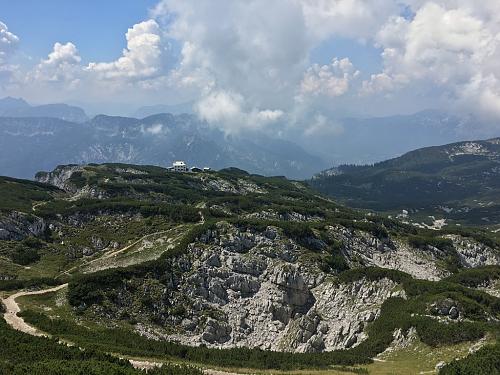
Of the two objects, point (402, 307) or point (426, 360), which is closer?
point (426, 360)

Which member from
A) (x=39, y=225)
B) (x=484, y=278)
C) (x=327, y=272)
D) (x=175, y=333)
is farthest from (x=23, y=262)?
(x=484, y=278)

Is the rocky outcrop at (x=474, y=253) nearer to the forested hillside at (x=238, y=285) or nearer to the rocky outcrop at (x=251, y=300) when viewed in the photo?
the forested hillside at (x=238, y=285)

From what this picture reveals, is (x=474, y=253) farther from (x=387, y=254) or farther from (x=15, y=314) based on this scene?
(x=15, y=314)

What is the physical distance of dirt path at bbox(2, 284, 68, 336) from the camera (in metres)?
70.4

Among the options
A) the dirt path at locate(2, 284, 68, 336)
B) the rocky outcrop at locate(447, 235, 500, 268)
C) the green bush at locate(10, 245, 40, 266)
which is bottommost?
the dirt path at locate(2, 284, 68, 336)

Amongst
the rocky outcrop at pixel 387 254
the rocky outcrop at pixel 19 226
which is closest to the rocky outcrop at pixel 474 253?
the rocky outcrop at pixel 387 254

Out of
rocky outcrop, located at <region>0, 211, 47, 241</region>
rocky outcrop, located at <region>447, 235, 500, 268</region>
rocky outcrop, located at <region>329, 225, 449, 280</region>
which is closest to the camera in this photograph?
rocky outcrop, located at <region>0, 211, 47, 241</region>

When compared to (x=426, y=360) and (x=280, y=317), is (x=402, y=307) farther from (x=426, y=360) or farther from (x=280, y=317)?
(x=280, y=317)

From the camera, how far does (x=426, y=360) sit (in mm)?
67125

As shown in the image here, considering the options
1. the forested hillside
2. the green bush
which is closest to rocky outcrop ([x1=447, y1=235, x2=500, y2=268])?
the forested hillside

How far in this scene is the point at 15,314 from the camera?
255ft

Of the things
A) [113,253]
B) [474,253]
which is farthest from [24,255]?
[474,253]

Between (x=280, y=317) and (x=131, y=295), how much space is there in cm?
3170

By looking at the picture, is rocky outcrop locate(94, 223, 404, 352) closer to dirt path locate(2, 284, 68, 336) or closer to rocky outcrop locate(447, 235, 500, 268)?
dirt path locate(2, 284, 68, 336)
